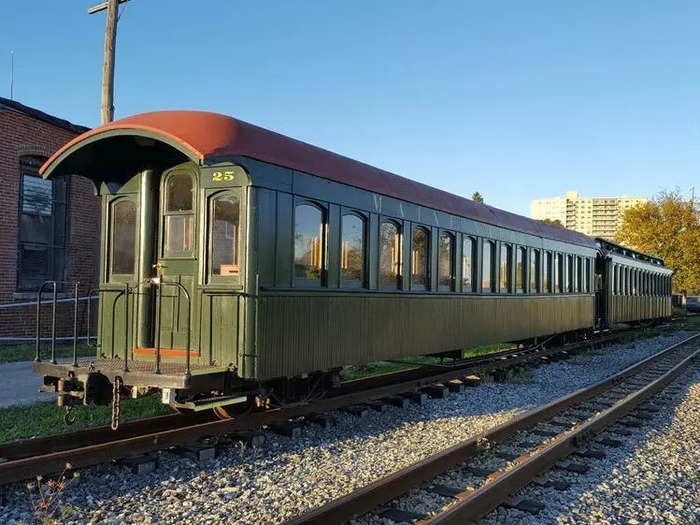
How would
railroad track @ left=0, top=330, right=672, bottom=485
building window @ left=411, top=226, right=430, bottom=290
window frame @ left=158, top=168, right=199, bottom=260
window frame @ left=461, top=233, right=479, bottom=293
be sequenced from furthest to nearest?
window frame @ left=461, top=233, right=479, bottom=293, building window @ left=411, top=226, right=430, bottom=290, window frame @ left=158, top=168, right=199, bottom=260, railroad track @ left=0, top=330, right=672, bottom=485

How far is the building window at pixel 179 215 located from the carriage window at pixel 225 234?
1.23 feet

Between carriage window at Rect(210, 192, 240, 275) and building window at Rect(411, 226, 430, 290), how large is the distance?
3.51 metres

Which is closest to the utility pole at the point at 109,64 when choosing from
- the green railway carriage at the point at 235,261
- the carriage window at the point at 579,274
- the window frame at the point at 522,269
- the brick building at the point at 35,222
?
the brick building at the point at 35,222

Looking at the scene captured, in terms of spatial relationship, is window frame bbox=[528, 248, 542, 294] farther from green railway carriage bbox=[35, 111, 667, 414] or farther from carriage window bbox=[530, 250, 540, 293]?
green railway carriage bbox=[35, 111, 667, 414]

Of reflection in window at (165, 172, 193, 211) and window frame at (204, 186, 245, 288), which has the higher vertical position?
reflection in window at (165, 172, 193, 211)

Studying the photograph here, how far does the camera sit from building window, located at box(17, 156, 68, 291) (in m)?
14.3

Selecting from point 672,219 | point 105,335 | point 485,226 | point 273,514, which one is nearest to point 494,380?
point 485,226

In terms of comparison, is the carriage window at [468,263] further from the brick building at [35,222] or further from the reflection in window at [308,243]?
the brick building at [35,222]

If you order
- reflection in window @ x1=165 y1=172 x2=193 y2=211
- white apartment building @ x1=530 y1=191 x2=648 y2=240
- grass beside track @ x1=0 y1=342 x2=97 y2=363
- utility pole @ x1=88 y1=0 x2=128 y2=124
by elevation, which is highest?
white apartment building @ x1=530 y1=191 x2=648 y2=240

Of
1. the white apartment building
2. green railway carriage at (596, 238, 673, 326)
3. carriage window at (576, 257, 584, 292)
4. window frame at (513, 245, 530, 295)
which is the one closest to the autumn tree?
green railway carriage at (596, 238, 673, 326)

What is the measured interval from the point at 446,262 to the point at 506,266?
9.08 feet

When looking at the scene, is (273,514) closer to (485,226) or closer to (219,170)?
(219,170)

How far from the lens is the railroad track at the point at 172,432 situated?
5246 mm

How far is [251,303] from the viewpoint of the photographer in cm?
650
